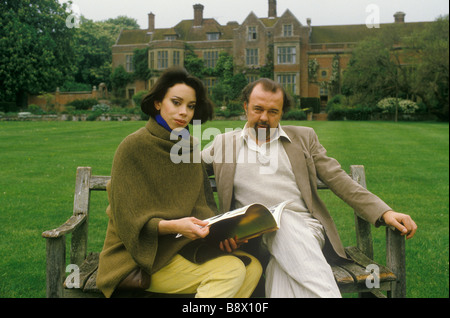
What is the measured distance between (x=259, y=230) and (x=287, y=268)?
26cm

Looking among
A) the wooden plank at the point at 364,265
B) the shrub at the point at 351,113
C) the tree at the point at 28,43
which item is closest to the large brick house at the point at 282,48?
the shrub at the point at 351,113

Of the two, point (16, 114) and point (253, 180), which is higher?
point (16, 114)

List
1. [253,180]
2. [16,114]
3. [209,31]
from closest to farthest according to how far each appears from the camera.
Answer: [253,180]
[16,114]
[209,31]

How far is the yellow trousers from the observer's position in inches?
81.4

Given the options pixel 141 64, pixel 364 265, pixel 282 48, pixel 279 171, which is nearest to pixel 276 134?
pixel 279 171

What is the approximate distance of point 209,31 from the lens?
21.3 meters

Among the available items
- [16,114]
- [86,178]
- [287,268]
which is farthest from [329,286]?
[16,114]

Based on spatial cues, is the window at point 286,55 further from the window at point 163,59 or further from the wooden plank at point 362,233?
the wooden plank at point 362,233

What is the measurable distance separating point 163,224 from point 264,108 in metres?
0.97

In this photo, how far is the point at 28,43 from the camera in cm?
337

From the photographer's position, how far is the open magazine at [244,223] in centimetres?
200

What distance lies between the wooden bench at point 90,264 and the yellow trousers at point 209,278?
0.43 ft

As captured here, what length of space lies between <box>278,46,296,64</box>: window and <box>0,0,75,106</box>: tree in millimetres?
28737

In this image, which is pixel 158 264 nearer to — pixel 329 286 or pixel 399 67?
pixel 329 286
